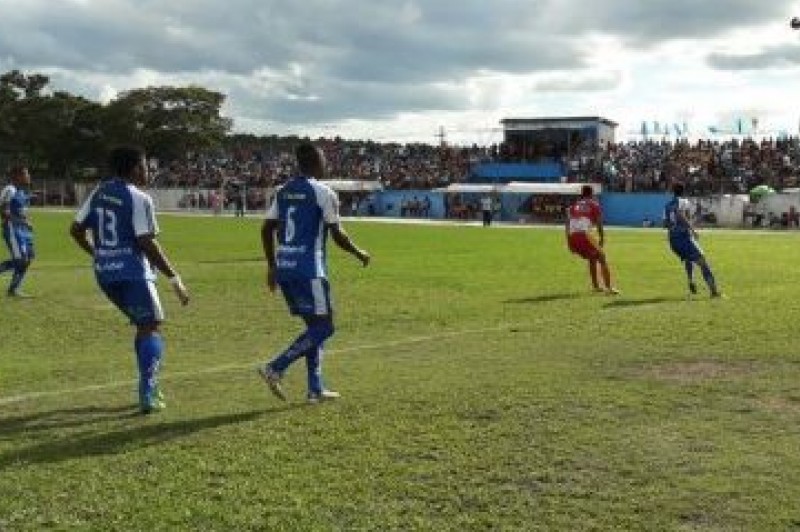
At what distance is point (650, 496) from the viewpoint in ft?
21.1

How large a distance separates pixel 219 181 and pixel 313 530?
293 feet

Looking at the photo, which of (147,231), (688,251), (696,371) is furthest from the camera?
(688,251)

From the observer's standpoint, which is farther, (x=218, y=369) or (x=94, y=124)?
(x=94, y=124)

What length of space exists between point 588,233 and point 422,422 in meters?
13.0

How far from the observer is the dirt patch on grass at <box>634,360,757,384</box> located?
10.3m

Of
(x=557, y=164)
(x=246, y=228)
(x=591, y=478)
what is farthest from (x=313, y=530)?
(x=557, y=164)

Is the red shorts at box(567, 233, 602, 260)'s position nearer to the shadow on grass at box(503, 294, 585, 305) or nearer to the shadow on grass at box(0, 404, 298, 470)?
the shadow on grass at box(503, 294, 585, 305)

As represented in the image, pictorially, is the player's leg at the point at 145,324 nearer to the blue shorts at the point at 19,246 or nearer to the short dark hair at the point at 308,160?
the short dark hair at the point at 308,160

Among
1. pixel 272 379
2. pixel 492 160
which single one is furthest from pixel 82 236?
pixel 492 160

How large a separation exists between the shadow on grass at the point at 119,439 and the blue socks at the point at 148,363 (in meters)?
0.21

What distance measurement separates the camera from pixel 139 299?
30.3 feet

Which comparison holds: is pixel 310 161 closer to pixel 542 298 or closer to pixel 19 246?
pixel 542 298

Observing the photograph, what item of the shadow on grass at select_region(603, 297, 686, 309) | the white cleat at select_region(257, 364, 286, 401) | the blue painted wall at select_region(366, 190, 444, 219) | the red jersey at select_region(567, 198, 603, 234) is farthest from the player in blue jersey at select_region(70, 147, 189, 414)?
the blue painted wall at select_region(366, 190, 444, 219)

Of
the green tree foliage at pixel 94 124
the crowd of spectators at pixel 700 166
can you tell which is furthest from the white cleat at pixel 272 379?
the green tree foliage at pixel 94 124
